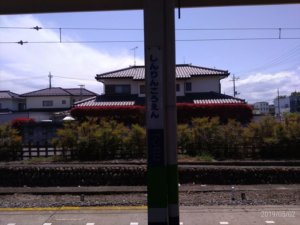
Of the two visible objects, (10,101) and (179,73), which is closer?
(179,73)

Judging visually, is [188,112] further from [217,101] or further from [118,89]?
[118,89]

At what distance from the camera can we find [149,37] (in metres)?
6.47

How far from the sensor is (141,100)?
143 ft

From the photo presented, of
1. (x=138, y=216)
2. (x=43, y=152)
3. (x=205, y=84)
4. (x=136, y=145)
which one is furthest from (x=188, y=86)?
(x=138, y=216)

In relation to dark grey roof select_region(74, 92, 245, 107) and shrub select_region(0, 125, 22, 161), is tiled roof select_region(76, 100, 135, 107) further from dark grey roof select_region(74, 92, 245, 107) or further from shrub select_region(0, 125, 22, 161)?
shrub select_region(0, 125, 22, 161)

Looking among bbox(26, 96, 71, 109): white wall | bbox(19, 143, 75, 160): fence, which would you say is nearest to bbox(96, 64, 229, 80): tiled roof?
bbox(19, 143, 75, 160): fence

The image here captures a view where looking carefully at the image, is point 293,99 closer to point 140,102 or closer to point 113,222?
point 140,102

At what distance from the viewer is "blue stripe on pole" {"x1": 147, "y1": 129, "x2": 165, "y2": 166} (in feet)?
21.1

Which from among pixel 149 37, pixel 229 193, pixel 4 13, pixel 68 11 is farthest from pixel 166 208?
pixel 229 193

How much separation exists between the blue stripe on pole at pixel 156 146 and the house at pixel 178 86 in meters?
36.6

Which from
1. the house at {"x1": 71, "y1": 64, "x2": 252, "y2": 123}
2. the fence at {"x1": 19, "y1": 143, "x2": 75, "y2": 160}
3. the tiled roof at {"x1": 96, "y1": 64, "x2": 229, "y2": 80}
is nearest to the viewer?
the fence at {"x1": 19, "y1": 143, "x2": 75, "y2": 160}

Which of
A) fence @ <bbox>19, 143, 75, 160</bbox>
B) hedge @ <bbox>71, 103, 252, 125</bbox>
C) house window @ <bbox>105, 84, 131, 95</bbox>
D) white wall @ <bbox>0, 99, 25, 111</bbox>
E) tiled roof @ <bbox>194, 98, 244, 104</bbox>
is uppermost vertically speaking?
white wall @ <bbox>0, 99, 25, 111</bbox>

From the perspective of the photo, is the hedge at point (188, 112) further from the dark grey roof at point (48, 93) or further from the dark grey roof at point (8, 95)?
the dark grey roof at point (8, 95)

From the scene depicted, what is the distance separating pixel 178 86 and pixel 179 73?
1236 millimetres
